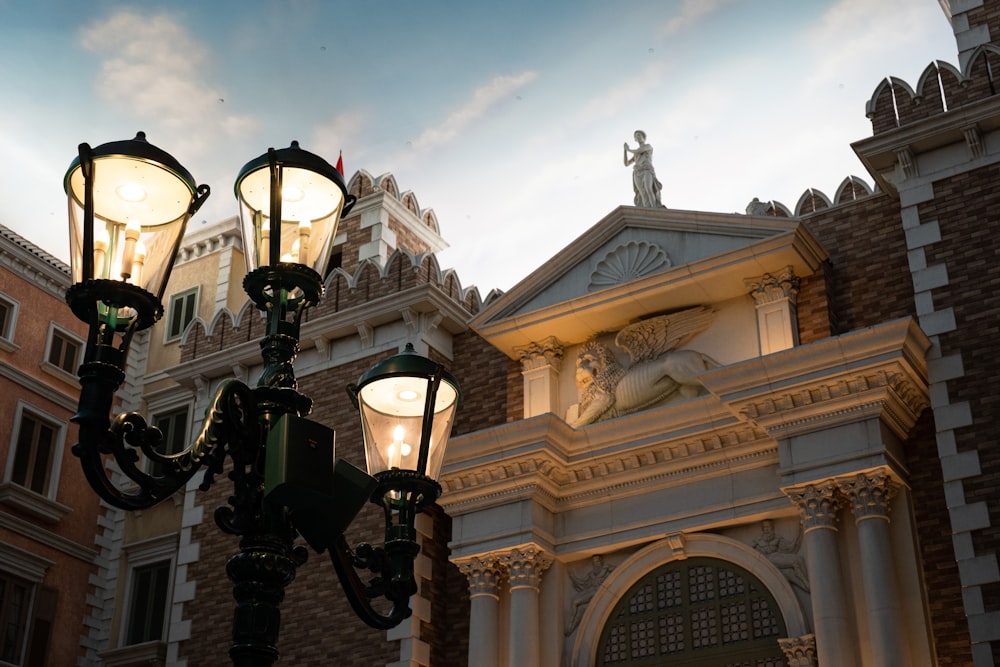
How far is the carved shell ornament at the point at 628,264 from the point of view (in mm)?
15617

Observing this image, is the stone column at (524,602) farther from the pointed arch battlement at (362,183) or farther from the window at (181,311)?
the window at (181,311)

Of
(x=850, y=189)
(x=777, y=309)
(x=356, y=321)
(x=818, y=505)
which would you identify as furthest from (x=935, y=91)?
(x=356, y=321)

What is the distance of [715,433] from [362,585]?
8.32 meters

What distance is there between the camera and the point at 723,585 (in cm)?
1383

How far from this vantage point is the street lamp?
5.87 meters

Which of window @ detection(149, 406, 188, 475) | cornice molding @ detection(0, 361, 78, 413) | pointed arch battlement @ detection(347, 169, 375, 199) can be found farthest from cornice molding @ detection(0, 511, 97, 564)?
pointed arch battlement @ detection(347, 169, 375, 199)

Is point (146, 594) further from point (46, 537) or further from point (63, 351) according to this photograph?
point (63, 351)

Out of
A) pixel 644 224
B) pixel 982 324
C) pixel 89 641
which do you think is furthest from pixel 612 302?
pixel 89 641

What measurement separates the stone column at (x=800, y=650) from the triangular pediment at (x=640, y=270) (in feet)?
14.2

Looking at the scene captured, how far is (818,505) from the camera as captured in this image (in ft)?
42.2

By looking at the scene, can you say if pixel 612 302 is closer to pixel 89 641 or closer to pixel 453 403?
pixel 453 403

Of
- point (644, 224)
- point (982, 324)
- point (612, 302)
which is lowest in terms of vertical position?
point (982, 324)

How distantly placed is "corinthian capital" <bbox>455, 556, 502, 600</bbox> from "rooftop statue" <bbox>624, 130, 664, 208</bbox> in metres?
5.02

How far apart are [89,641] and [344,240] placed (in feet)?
24.5
